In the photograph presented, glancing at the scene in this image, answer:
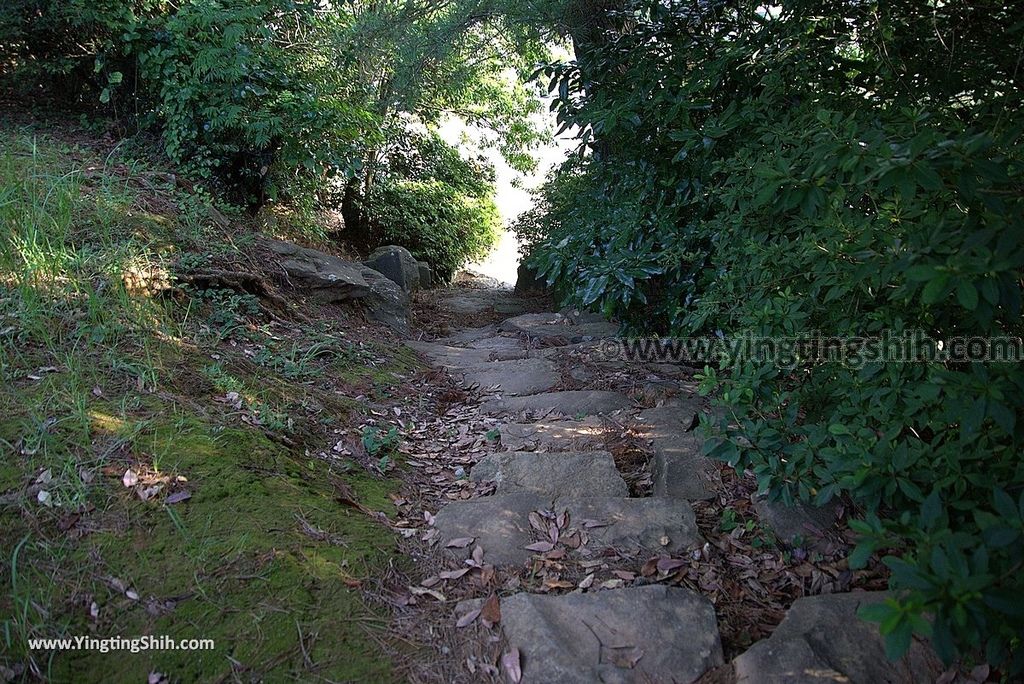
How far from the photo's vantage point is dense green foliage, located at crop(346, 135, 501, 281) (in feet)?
33.0

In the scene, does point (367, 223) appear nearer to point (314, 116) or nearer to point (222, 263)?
point (314, 116)

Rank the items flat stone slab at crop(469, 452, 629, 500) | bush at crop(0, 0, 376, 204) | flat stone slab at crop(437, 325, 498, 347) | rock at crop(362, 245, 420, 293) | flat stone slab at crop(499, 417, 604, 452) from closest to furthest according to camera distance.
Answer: flat stone slab at crop(469, 452, 629, 500) < flat stone slab at crop(499, 417, 604, 452) < bush at crop(0, 0, 376, 204) < flat stone slab at crop(437, 325, 498, 347) < rock at crop(362, 245, 420, 293)

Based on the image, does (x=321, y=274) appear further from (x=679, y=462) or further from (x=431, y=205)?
(x=431, y=205)

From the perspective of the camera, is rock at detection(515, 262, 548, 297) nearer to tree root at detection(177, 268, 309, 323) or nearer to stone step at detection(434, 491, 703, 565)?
tree root at detection(177, 268, 309, 323)

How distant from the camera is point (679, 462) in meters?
3.13

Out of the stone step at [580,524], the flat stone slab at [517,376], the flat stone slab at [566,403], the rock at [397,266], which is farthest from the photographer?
the rock at [397,266]

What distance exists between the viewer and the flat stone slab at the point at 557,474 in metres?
2.94

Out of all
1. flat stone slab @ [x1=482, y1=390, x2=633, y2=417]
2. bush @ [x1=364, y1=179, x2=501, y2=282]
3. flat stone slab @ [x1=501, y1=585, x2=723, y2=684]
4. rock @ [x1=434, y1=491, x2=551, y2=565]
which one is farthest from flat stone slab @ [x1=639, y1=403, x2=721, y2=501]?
bush @ [x1=364, y1=179, x2=501, y2=282]

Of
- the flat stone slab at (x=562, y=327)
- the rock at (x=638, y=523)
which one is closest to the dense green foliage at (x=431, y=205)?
the flat stone slab at (x=562, y=327)

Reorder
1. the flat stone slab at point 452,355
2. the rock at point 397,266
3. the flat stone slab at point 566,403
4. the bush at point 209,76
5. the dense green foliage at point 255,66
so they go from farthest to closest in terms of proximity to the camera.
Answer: the rock at point 397,266 → the bush at point 209,76 → the dense green foliage at point 255,66 → the flat stone slab at point 452,355 → the flat stone slab at point 566,403

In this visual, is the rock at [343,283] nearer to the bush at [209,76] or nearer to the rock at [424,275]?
the bush at [209,76]

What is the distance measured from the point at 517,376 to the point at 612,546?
7.45 feet

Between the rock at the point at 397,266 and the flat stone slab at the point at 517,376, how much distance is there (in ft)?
12.9

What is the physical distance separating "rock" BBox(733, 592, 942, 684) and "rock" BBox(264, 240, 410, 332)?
169 inches
